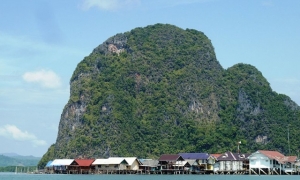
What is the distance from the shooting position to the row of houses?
85188 millimetres

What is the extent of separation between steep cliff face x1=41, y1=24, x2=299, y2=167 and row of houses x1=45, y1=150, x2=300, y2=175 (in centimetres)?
1561

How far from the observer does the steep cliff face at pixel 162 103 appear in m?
116

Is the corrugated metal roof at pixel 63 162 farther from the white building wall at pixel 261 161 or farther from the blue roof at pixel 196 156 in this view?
the white building wall at pixel 261 161

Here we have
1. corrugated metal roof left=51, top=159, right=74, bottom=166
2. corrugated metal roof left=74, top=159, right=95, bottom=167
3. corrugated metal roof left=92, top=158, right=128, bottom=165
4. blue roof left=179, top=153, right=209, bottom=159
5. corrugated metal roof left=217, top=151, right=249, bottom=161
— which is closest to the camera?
corrugated metal roof left=217, top=151, right=249, bottom=161

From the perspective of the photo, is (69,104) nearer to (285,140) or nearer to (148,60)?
(148,60)

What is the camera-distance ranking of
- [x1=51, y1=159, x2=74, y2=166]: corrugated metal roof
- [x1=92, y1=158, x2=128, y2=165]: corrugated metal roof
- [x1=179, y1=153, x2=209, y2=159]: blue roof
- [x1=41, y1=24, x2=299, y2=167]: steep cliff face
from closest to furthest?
[x1=179, y1=153, x2=209, y2=159]: blue roof, [x1=92, y1=158, x2=128, y2=165]: corrugated metal roof, [x1=51, y1=159, x2=74, y2=166]: corrugated metal roof, [x1=41, y1=24, x2=299, y2=167]: steep cliff face

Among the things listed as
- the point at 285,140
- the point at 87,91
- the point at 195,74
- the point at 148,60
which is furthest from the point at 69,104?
the point at 285,140

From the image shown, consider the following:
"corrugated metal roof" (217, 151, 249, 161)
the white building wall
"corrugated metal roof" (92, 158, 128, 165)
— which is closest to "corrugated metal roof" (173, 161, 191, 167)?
"corrugated metal roof" (217, 151, 249, 161)

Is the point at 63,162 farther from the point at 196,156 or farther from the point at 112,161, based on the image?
the point at 196,156

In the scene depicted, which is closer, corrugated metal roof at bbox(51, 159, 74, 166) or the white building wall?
the white building wall

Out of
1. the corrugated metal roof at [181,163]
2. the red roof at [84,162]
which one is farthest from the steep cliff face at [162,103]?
the corrugated metal roof at [181,163]

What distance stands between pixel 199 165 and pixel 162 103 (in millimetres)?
34664

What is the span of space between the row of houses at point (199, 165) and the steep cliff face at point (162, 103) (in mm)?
15605

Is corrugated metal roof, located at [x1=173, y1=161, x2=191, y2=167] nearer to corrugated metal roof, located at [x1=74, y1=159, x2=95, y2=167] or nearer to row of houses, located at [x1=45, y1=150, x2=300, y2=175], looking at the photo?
row of houses, located at [x1=45, y1=150, x2=300, y2=175]
